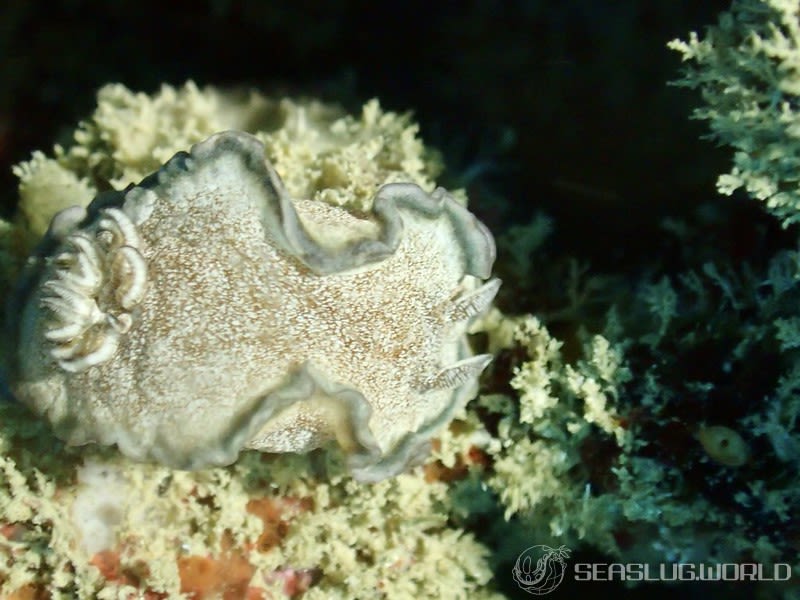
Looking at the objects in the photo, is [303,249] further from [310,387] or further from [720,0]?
[720,0]

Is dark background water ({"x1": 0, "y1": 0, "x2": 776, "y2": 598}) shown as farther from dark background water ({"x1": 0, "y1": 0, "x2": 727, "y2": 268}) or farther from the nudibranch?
the nudibranch

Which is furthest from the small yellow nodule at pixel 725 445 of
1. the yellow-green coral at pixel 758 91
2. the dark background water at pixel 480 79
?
the dark background water at pixel 480 79

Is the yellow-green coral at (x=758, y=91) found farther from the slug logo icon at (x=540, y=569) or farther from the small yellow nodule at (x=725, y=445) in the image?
the slug logo icon at (x=540, y=569)

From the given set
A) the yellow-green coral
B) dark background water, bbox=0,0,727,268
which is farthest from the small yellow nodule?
dark background water, bbox=0,0,727,268

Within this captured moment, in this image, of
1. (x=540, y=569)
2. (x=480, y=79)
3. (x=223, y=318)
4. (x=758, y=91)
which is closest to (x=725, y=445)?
(x=540, y=569)

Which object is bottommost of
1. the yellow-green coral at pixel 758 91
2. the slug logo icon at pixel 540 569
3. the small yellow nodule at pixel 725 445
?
the slug logo icon at pixel 540 569
